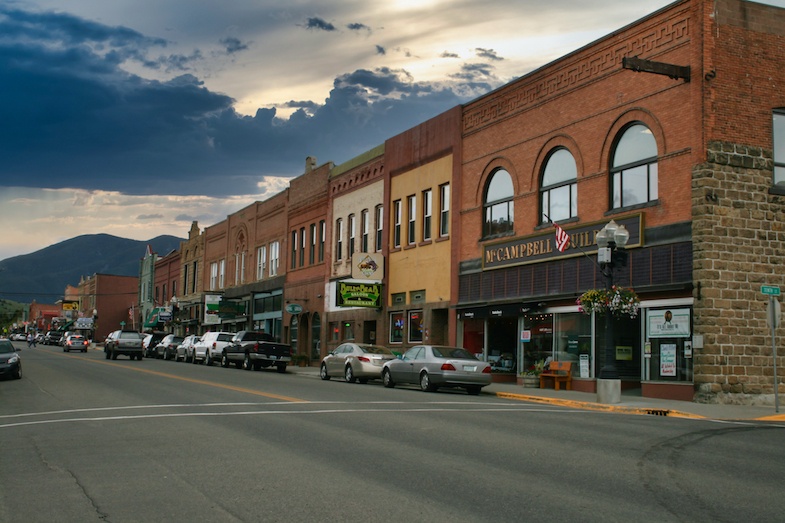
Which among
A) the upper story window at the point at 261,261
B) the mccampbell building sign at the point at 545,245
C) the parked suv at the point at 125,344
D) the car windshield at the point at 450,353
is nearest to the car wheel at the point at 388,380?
the car windshield at the point at 450,353

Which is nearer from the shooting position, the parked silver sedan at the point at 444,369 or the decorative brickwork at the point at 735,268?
the decorative brickwork at the point at 735,268

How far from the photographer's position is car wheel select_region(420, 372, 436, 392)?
81.1 feet

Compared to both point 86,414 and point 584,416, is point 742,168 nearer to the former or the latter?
point 584,416

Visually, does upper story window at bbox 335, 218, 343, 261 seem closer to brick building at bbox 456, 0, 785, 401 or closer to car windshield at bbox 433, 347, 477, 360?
brick building at bbox 456, 0, 785, 401

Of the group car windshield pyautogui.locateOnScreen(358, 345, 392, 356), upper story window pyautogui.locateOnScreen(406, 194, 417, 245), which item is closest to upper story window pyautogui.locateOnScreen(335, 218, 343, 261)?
upper story window pyautogui.locateOnScreen(406, 194, 417, 245)

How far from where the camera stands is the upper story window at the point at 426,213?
3691 cm

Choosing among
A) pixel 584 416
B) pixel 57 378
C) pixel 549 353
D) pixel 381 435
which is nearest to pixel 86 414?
pixel 381 435

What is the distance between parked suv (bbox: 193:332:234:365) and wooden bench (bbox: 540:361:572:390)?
73.5 ft

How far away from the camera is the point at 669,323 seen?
22.9 meters

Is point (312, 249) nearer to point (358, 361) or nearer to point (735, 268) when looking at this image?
A: point (358, 361)

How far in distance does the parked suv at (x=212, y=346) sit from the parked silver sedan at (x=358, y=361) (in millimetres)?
15558

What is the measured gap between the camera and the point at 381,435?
13.0 meters

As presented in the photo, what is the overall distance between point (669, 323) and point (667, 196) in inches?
140

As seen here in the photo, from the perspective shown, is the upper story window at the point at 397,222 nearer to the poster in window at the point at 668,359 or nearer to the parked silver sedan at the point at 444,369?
the parked silver sedan at the point at 444,369
